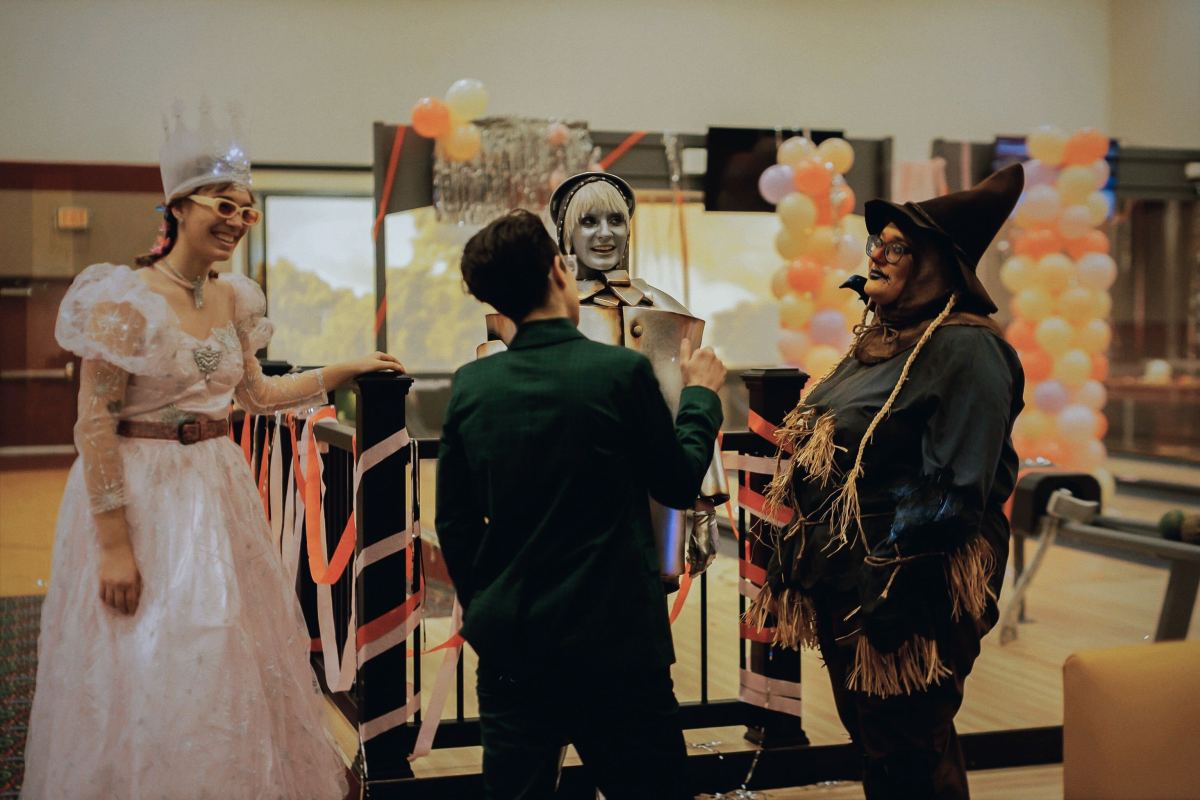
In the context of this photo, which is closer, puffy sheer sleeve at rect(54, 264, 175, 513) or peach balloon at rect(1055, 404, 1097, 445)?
puffy sheer sleeve at rect(54, 264, 175, 513)

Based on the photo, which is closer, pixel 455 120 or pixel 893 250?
pixel 893 250

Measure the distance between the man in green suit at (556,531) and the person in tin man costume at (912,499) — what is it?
0.51m

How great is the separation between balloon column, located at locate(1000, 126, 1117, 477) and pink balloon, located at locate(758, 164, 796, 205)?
4.69ft

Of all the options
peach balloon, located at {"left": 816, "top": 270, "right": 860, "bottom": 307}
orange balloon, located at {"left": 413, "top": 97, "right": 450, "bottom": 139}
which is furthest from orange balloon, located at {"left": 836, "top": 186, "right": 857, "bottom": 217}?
orange balloon, located at {"left": 413, "top": 97, "right": 450, "bottom": 139}

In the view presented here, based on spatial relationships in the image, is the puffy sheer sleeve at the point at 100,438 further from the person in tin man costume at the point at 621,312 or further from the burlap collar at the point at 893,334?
the burlap collar at the point at 893,334

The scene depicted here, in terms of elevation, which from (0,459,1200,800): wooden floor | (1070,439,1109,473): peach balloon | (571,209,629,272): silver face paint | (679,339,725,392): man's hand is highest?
(571,209,629,272): silver face paint

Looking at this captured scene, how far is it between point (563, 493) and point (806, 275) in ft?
17.3

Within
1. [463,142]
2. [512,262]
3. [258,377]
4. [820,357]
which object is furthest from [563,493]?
[463,142]

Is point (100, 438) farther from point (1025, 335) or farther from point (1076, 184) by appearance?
point (1076, 184)

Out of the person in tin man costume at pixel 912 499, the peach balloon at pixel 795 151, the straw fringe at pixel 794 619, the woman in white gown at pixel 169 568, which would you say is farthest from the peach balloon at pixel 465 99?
the straw fringe at pixel 794 619

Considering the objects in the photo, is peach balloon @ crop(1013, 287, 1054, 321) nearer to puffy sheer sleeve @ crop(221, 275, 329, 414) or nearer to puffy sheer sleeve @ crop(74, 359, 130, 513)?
puffy sheer sleeve @ crop(221, 275, 329, 414)

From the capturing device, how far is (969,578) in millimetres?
2242

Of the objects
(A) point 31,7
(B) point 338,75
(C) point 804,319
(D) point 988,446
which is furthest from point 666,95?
(D) point 988,446

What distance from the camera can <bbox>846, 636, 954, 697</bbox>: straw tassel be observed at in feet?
7.32
